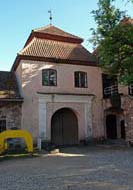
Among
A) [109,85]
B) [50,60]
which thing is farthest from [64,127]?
[50,60]

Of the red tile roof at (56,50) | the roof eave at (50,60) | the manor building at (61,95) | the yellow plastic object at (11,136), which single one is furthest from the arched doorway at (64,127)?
the yellow plastic object at (11,136)

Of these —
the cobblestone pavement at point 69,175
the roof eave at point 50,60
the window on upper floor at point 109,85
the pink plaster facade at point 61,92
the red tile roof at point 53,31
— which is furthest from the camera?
the red tile roof at point 53,31

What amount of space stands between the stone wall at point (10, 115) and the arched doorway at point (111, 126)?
766 centimetres

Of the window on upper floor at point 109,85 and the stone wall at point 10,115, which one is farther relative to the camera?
the window on upper floor at point 109,85

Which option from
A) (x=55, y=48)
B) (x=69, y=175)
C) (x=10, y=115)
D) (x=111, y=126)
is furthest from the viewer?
(x=111, y=126)

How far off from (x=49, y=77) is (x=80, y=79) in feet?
8.75

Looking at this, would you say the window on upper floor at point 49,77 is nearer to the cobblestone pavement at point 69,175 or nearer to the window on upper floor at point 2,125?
the window on upper floor at point 2,125

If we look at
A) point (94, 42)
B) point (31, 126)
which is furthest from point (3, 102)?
point (94, 42)

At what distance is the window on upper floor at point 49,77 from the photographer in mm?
21234

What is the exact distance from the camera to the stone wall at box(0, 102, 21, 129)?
1981 centimetres

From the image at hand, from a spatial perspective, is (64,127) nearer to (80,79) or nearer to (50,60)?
(80,79)

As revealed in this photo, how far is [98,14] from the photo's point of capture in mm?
16766

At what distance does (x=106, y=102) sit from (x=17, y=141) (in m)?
7.66

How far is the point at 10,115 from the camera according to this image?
19906mm
